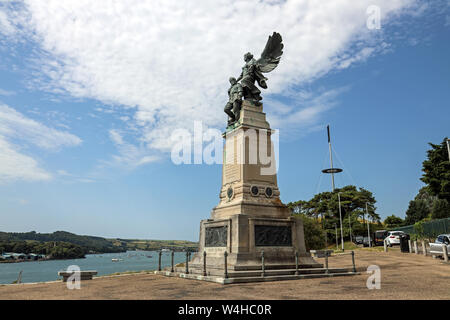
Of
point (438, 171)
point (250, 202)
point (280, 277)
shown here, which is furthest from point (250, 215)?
point (438, 171)

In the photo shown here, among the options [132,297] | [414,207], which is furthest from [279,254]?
[414,207]

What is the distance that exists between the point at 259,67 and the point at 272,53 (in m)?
1.25

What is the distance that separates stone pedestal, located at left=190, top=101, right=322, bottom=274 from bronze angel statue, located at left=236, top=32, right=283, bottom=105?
955 mm

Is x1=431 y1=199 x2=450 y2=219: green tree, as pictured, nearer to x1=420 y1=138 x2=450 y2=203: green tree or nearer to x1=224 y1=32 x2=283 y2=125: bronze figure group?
x1=420 y1=138 x2=450 y2=203: green tree

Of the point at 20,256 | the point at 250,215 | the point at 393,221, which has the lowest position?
the point at 20,256

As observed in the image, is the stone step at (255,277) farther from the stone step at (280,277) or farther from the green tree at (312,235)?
the green tree at (312,235)

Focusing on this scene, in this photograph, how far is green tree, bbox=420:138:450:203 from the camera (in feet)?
130

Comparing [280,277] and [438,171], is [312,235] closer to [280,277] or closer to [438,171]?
[438,171]

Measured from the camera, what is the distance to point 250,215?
15.7 meters

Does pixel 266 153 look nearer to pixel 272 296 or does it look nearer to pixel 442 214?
pixel 272 296

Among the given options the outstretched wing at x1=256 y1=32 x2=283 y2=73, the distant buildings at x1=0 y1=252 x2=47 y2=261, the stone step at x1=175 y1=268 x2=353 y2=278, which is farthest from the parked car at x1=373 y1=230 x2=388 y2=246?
the distant buildings at x1=0 y1=252 x2=47 y2=261

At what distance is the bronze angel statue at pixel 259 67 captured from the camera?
19.1m

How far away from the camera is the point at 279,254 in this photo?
15430 mm

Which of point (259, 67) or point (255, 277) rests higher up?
point (259, 67)
